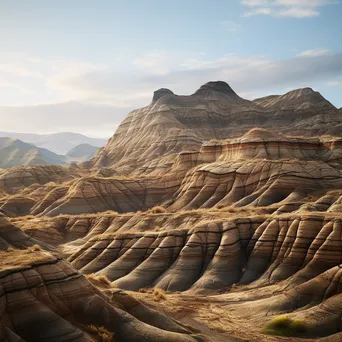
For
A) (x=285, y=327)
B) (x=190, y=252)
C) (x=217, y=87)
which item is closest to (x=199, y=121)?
(x=217, y=87)

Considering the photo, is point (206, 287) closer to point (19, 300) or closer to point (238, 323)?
point (238, 323)

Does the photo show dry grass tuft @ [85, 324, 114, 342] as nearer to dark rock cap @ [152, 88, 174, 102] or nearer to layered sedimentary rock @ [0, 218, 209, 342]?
layered sedimentary rock @ [0, 218, 209, 342]

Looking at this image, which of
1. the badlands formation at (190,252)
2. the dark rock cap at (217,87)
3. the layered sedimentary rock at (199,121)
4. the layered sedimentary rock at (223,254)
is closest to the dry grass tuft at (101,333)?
the badlands formation at (190,252)

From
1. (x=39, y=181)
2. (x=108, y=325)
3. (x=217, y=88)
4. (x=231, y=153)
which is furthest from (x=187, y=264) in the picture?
(x=217, y=88)

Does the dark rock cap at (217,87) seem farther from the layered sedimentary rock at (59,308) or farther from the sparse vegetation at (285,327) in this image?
the layered sedimentary rock at (59,308)

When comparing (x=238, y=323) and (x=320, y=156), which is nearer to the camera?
(x=238, y=323)

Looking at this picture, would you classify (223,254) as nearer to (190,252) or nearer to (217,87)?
(190,252)
